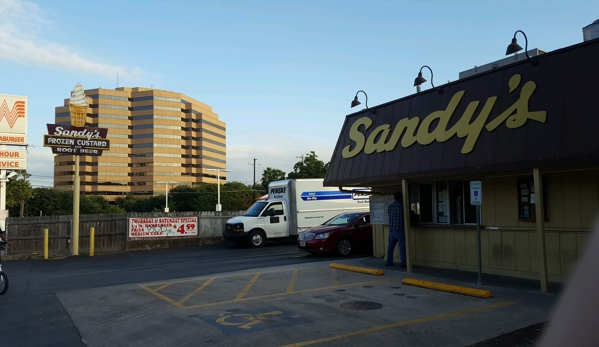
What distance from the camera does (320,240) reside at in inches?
603

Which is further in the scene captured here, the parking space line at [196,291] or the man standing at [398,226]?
the man standing at [398,226]

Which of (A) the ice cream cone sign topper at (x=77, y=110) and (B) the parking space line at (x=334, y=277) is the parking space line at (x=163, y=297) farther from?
(A) the ice cream cone sign topper at (x=77, y=110)

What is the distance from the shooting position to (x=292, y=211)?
73.0 ft

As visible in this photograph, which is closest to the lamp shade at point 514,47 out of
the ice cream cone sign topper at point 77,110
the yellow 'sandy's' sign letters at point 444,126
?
the yellow 'sandy's' sign letters at point 444,126

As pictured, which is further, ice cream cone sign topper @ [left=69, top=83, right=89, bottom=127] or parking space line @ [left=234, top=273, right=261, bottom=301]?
ice cream cone sign topper @ [left=69, top=83, right=89, bottom=127]

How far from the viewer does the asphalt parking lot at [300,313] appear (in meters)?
6.21

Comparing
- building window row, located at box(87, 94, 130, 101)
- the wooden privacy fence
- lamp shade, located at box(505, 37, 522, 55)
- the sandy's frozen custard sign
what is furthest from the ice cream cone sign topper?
building window row, located at box(87, 94, 130, 101)

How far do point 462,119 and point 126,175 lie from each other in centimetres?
13021

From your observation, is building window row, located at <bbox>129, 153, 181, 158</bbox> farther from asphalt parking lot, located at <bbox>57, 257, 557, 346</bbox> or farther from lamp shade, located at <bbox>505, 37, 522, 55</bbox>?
lamp shade, located at <bbox>505, 37, 522, 55</bbox>

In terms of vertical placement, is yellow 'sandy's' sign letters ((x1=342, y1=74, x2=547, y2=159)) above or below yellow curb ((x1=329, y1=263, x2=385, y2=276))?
above

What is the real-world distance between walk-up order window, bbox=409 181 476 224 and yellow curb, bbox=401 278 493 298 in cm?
225

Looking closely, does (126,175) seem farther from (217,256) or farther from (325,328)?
(325,328)

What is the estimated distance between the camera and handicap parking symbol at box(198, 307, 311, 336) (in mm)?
6655

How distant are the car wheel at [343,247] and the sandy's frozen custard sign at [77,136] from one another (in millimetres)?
11969
